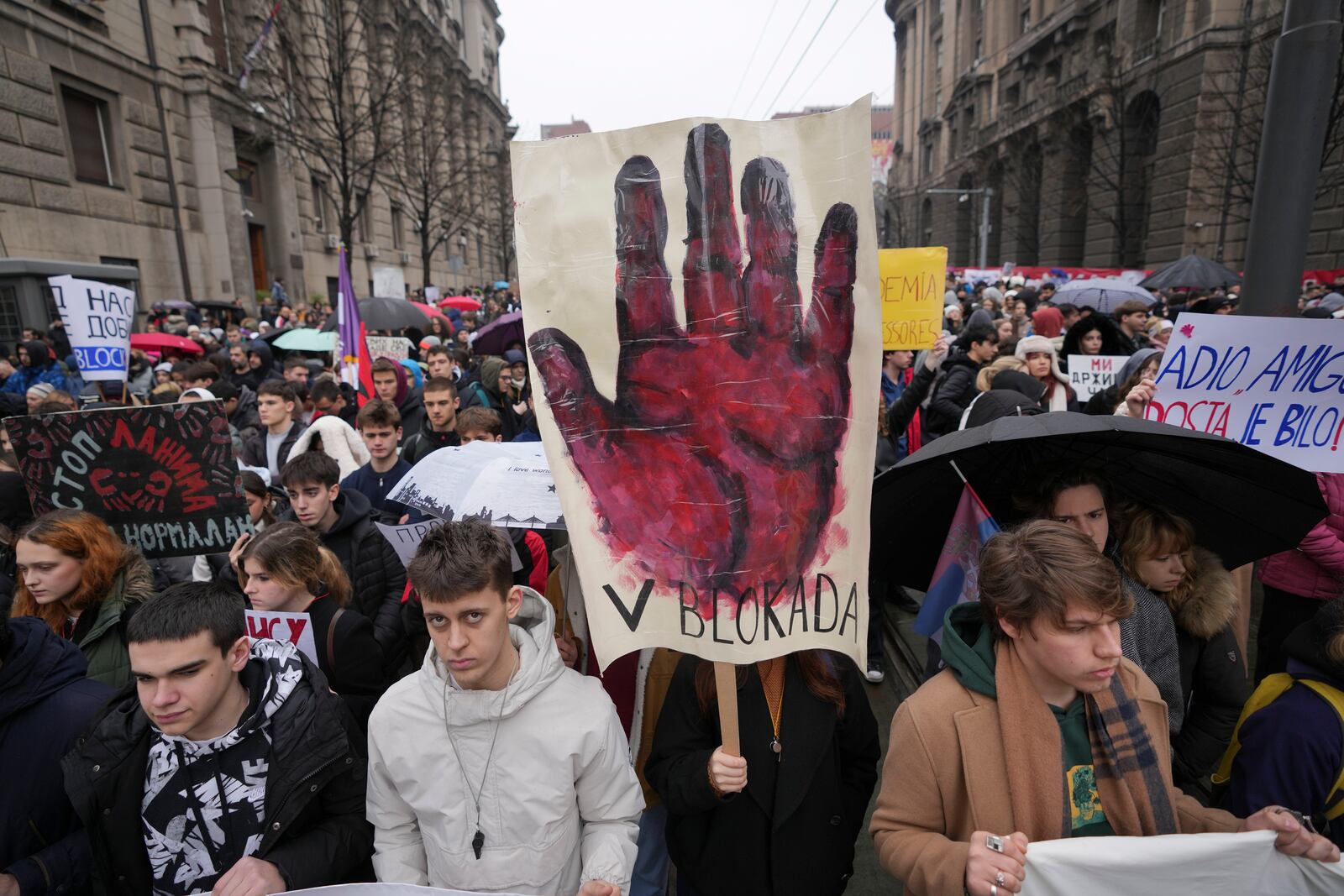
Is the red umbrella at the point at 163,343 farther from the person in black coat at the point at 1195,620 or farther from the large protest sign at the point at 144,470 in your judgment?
the person in black coat at the point at 1195,620

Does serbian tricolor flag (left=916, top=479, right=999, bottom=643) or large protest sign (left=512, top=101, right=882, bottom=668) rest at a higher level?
large protest sign (left=512, top=101, right=882, bottom=668)

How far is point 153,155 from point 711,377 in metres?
21.9

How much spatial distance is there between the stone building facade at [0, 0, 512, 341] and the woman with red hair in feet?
35.8

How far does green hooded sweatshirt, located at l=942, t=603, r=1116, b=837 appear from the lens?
1.64 m

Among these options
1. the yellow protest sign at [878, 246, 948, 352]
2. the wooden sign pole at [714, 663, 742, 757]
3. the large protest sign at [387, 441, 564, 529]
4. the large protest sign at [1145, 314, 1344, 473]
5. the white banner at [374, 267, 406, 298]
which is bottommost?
the wooden sign pole at [714, 663, 742, 757]

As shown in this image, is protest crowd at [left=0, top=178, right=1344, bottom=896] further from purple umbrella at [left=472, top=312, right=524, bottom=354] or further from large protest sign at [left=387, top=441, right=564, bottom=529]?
purple umbrella at [left=472, top=312, right=524, bottom=354]

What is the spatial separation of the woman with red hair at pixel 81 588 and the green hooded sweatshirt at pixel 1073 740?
2646mm

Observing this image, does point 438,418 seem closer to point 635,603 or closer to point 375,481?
point 375,481

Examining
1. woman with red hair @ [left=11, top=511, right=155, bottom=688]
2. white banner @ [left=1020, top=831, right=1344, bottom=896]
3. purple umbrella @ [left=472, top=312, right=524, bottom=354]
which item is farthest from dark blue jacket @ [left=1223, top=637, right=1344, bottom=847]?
purple umbrella @ [left=472, top=312, right=524, bottom=354]

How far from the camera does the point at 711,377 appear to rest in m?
1.73

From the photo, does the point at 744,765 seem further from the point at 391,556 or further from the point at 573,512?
the point at 391,556

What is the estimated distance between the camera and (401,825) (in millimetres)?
1918

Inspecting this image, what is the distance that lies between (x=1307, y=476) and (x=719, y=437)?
1.72m

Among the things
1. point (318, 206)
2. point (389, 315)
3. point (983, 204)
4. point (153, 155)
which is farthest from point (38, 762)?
point (983, 204)
